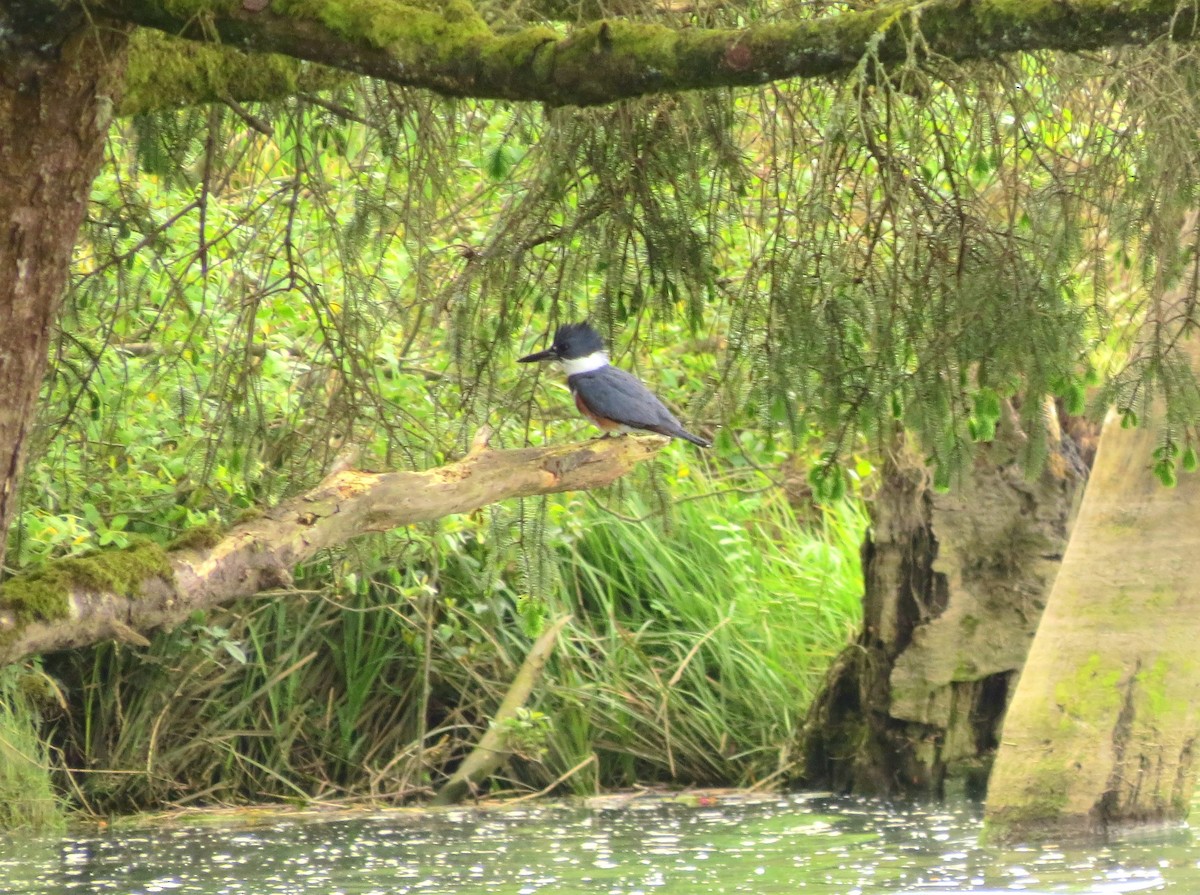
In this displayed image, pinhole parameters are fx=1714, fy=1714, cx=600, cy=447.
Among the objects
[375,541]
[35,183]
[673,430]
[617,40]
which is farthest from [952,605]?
[35,183]

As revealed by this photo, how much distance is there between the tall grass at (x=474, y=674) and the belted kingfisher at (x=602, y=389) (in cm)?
117

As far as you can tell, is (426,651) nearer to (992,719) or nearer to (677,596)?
(677,596)

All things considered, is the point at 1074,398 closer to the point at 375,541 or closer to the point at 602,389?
the point at 602,389

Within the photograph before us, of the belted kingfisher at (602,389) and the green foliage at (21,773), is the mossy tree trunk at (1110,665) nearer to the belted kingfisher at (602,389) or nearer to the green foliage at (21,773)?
the belted kingfisher at (602,389)

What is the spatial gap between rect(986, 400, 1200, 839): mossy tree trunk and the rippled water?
217 mm

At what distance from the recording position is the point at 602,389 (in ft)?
18.7

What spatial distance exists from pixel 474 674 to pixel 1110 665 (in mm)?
2945

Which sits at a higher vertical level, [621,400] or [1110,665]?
[621,400]

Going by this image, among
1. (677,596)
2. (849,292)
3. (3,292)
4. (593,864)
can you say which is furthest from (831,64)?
(677,596)

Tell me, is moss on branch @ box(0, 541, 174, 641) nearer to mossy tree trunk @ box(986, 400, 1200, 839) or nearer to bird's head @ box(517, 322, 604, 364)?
bird's head @ box(517, 322, 604, 364)

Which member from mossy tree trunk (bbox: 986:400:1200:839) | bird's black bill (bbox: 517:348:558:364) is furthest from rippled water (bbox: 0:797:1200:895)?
bird's black bill (bbox: 517:348:558:364)

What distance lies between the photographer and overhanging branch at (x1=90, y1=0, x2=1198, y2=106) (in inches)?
115

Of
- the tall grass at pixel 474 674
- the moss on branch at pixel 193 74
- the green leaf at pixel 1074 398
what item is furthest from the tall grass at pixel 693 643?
the moss on branch at pixel 193 74

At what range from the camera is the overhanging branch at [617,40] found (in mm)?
2928
